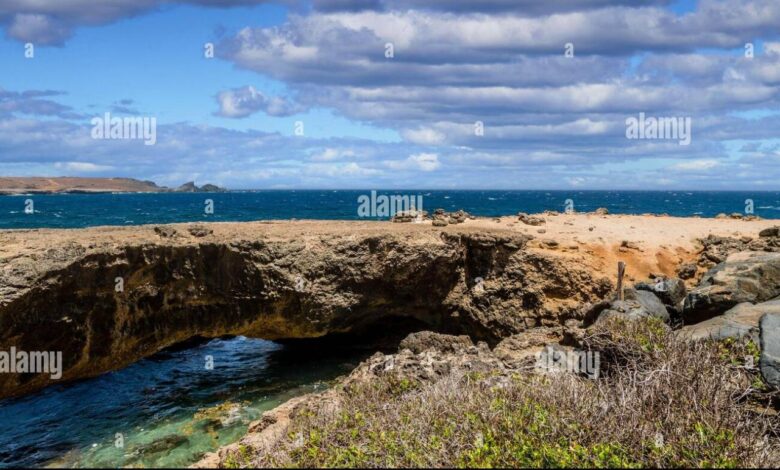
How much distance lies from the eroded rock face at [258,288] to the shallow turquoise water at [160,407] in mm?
1093

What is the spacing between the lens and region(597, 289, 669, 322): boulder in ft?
40.5

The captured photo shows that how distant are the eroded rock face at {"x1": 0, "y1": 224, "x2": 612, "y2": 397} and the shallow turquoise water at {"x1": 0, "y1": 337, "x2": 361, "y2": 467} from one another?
1.09 meters

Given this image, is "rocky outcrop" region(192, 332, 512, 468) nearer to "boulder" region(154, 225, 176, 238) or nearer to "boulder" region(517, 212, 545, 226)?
"boulder" region(154, 225, 176, 238)

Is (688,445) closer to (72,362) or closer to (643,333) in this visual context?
→ (643,333)

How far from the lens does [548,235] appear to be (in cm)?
1855

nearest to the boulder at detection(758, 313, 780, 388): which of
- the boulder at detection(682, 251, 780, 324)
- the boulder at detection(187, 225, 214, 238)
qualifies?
the boulder at detection(682, 251, 780, 324)

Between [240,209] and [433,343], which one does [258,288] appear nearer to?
[433,343]

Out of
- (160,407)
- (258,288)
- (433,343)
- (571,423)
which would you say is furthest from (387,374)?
(160,407)

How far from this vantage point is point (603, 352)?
10430 millimetres

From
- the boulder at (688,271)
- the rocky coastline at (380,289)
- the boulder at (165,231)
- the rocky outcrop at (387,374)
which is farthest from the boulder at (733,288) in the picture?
the boulder at (165,231)

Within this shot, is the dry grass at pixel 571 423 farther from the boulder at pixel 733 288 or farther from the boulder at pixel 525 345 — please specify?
the boulder at pixel 733 288

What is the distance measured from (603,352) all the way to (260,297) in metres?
8.37

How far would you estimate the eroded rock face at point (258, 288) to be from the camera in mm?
12617

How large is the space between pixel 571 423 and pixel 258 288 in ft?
30.0
